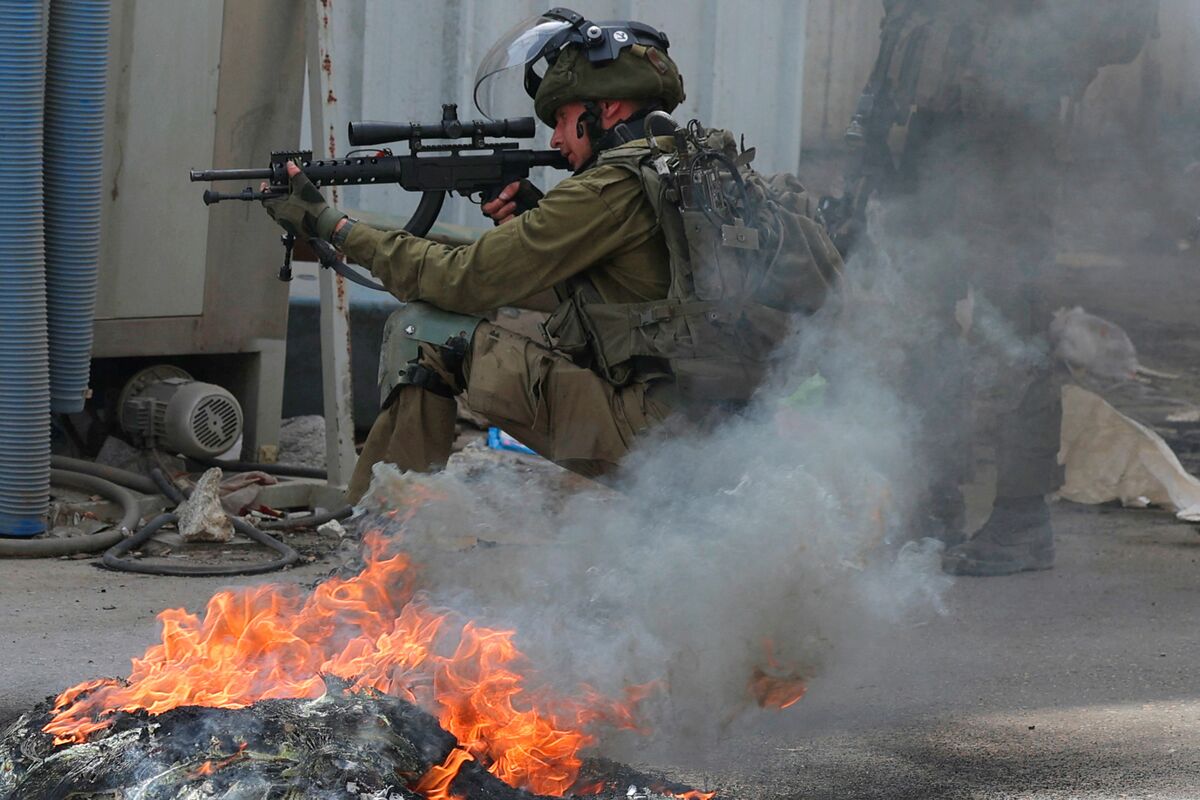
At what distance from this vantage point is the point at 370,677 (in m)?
2.63

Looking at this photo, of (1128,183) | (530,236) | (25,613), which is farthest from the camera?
(1128,183)

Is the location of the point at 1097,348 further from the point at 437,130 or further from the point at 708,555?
the point at 708,555

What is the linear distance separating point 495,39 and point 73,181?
2.18 metres

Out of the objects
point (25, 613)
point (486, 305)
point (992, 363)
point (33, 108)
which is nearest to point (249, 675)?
point (486, 305)

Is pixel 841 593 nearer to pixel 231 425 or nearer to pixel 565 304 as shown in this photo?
pixel 565 304

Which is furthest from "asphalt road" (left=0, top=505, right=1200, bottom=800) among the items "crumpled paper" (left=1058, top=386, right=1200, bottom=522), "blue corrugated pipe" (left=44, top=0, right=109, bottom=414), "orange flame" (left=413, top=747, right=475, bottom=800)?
"crumpled paper" (left=1058, top=386, right=1200, bottom=522)

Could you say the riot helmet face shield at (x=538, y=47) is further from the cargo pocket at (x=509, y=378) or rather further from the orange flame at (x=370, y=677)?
the orange flame at (x=370, y=677)

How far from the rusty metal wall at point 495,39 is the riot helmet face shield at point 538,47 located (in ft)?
6.19

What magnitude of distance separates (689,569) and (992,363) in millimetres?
2376

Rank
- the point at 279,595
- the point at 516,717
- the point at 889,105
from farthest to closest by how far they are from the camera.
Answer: the point at 889,105 < the point at 279,595 < the point at 516,717

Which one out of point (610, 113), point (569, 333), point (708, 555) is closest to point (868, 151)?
point (610, 113)

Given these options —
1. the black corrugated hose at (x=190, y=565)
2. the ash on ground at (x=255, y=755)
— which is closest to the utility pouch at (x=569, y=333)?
the ash on ground at (x=255, y=755)

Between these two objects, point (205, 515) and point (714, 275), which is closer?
point (714, 275)

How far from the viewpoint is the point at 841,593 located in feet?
10.2
